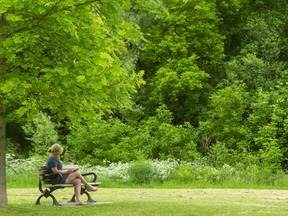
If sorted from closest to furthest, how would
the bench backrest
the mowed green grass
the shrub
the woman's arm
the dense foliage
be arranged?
the mowed green grass → the dense foliage → the woman's arm → the bench backrest → the shrub

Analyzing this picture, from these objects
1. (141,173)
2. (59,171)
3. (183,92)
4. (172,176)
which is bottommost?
(172,176)

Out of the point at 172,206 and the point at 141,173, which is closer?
the point at 172,206

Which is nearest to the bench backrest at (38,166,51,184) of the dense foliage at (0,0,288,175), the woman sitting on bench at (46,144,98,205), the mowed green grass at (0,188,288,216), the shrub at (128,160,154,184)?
the woman sitting on bench at (46,144,98,205)

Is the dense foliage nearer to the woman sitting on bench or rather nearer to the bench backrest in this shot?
the woman sitting on bench

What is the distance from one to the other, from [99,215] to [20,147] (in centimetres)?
2433

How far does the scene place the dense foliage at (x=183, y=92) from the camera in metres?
11.9

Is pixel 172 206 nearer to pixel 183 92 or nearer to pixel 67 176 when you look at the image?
pixel 67 176

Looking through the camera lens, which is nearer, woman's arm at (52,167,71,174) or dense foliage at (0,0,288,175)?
dense foliage at (0,0,288,175)

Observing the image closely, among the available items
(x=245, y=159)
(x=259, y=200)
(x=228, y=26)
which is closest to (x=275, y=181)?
(x=245, y=159)

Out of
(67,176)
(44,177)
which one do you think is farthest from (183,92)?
(44,177)

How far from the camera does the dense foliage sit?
39.0 ft

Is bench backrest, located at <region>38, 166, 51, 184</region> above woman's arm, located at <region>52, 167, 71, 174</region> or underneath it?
underneath

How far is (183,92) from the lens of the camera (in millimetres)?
33188

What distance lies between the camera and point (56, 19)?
10383 mm
